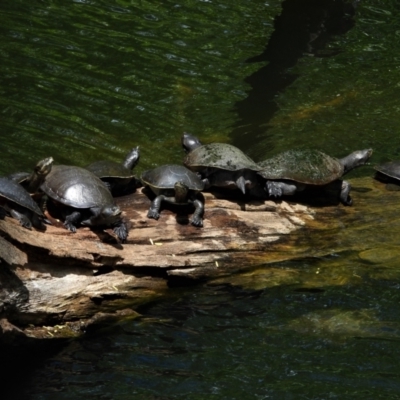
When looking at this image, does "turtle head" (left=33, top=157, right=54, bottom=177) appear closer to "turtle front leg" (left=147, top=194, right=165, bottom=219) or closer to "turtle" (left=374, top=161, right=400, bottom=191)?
"turtle front leg" (left=147, top=194, right=165, bottom=219)

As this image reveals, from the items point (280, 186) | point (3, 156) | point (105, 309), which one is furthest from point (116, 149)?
point (105, 309)

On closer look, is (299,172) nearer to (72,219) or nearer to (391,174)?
(391,174)

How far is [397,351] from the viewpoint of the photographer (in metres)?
6.05

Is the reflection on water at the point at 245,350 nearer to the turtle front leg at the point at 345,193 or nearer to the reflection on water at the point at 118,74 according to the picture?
the turtle front leg at the point at 345,193

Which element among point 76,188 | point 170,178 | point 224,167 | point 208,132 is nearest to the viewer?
point 76,188

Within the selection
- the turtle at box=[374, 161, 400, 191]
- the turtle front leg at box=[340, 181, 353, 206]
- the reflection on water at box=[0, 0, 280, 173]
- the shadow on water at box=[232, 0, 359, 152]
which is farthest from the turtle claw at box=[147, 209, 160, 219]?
the shadow on water at box=[232, 0, 359, 152]

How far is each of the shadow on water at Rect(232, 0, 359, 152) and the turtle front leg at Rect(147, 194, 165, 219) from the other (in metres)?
3.29

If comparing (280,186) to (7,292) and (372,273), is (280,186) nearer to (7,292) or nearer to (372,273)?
(372,273)

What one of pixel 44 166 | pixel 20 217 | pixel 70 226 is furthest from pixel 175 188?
pixel 20 217

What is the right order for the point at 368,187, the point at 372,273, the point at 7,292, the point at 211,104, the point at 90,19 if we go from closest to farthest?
the point at 7,292 → the point at 372,273 → the point at 368,187 → the point at 211,104 → the point at 90,19

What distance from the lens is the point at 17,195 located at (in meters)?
5.80

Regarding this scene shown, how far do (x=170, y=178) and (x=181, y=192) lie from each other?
0.76 ft

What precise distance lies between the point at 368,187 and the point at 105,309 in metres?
2.91

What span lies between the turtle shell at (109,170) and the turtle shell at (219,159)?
0.58 m
